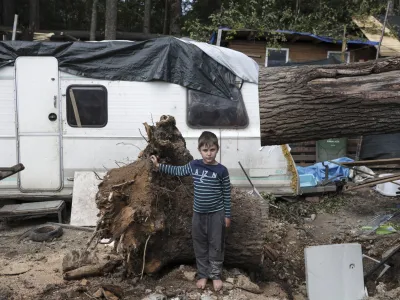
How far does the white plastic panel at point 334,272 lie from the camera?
4227mm

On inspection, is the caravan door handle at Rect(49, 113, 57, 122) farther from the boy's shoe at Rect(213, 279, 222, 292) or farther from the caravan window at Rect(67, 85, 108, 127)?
the boy's shoe at Rect(213, 279, 222, 292)

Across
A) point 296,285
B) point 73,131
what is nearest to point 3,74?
point 73,131

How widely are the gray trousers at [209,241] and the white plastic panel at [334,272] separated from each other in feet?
3.00

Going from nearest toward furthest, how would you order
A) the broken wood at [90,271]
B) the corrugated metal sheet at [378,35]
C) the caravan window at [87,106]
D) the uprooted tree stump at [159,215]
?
1. the uprooted tree stump at [159,215]
2. the broken wood at [90,271]
3. the caravan window at [87,106]
4. the corrugated metal sheet at [378,35]

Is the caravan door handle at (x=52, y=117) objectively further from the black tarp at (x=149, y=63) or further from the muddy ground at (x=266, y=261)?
the muddy ground at (x=266, y=261)

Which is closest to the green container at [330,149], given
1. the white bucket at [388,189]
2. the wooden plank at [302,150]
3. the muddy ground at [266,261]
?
the wooden plank at [302,150]

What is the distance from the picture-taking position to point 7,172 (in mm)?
3703

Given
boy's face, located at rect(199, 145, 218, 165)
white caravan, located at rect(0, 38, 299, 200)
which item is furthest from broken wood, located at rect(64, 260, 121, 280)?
white caravan, located at rect(0, 38, 299, 200)

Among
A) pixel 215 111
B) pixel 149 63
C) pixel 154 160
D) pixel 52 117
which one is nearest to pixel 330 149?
pixel 215 111

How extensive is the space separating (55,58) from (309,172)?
4.96m

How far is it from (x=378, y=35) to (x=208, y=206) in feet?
33.8

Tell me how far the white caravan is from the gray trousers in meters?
2.76

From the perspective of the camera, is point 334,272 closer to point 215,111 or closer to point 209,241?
point 209,241

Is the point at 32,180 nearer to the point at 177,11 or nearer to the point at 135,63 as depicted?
the point at 135,63
